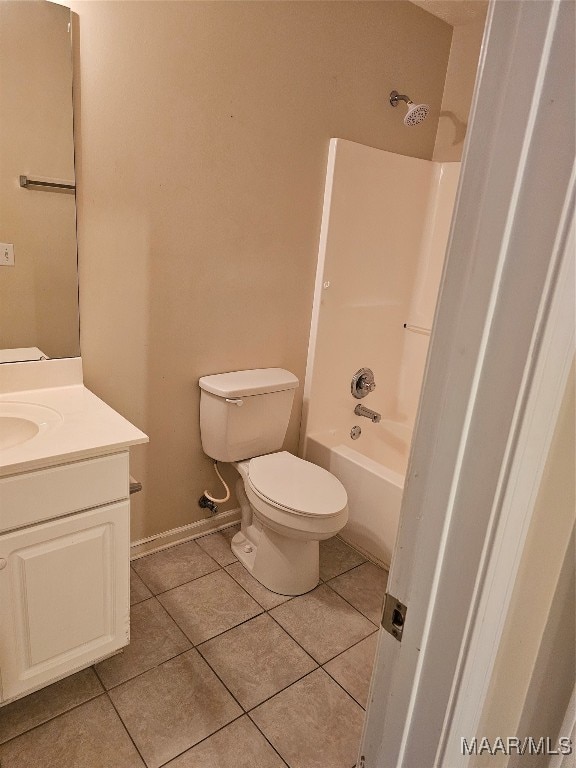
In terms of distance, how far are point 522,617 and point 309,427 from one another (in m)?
1.91

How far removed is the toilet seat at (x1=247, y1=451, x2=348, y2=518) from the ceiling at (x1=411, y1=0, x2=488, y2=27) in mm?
2132

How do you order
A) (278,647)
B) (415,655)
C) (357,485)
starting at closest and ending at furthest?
1. (415,655)
2. (278,647)
3. (357,485)

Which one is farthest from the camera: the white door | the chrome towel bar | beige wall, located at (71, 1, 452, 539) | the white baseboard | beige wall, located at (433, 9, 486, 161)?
beige wall, located at (433, 9, 486, 161)

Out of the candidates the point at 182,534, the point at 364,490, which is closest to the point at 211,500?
the point at 182,534

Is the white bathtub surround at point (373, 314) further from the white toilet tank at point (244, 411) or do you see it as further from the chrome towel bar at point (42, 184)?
the chrome towel bar at point (42, 184)

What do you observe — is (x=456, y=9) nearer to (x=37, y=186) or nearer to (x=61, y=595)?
(x=37, y=186)

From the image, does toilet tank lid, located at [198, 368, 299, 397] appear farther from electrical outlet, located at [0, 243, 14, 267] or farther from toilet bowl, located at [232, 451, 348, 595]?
electrical outlet, located at [0, 243, 14, 267]

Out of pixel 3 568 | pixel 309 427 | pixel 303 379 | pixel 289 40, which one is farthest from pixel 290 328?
pixel 3 568

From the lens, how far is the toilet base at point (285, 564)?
2008 mm

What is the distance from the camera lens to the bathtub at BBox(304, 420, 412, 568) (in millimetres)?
2207

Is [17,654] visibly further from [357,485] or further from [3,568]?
[357,485]

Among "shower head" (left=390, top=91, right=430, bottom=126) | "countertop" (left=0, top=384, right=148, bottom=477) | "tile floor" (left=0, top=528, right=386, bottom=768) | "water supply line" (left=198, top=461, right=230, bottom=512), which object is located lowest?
"tile floor" (left=0, top=528, right=386, bottom=768)

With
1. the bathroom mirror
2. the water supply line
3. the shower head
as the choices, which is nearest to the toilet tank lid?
the water supply line

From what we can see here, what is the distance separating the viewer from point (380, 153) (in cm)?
235
